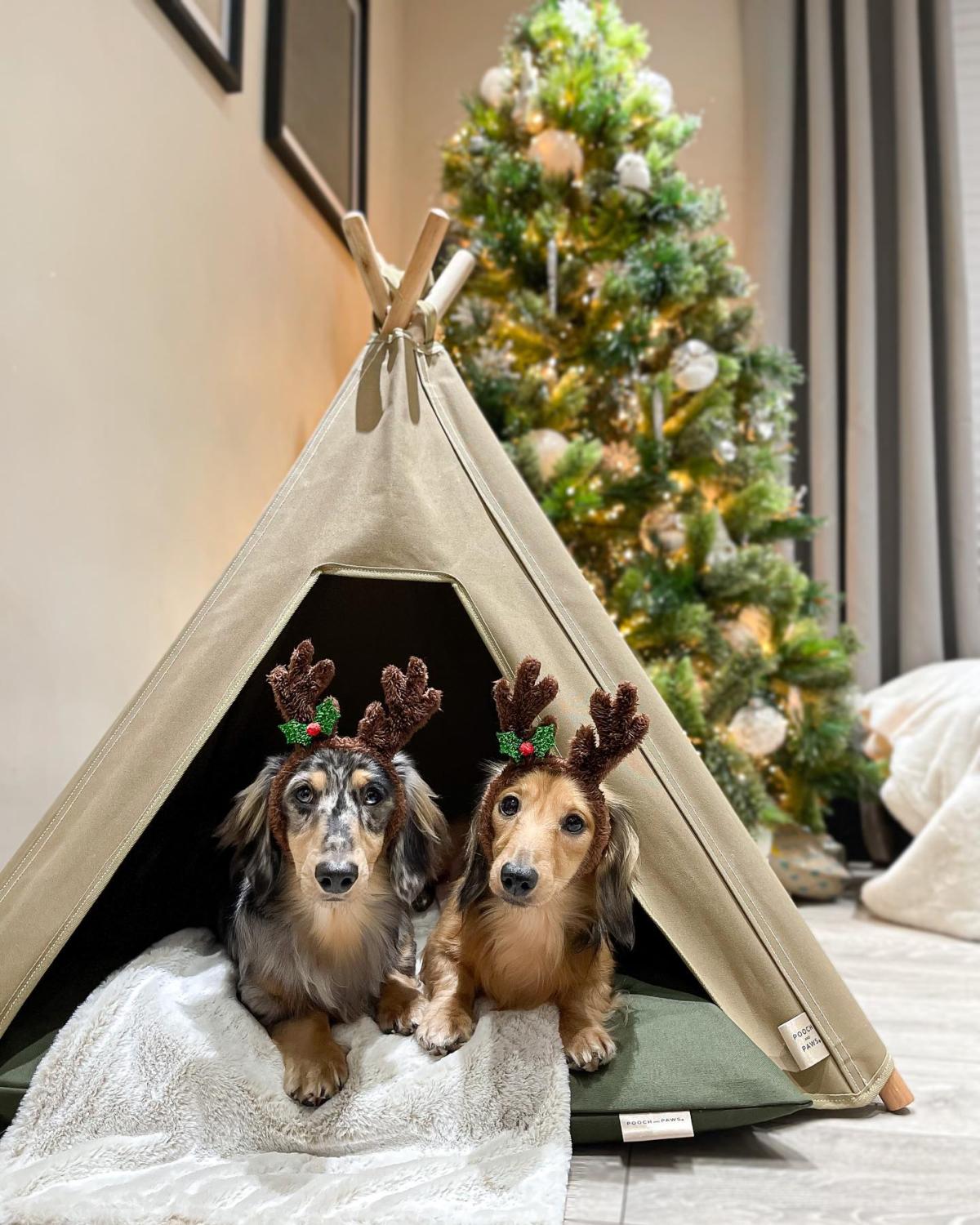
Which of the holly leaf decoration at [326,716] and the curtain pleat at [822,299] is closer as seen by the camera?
the holly leaf decoration at [326,716]

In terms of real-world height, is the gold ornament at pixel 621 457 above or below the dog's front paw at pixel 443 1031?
above

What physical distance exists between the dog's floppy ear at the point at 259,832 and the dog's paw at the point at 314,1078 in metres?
0.22

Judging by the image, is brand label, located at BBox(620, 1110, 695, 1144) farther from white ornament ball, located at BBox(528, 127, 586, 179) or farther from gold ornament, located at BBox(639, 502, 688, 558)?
white ornament ball, located at BBox(528, 127, 586, 179)

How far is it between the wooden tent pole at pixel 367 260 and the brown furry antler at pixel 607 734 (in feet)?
2.54

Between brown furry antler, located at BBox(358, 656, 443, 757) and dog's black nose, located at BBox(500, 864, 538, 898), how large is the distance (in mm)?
238

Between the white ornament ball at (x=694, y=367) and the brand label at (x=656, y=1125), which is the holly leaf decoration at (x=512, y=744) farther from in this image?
the white ornament ball at (x=694, y=367)

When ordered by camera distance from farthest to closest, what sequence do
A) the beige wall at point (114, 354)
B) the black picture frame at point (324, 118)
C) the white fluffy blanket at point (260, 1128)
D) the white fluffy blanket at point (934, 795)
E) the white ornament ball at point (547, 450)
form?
the black picture frame at point (324, 118)
the white ornament ball at point (547, 450)
the white fluffy blanket at point (934, 795)
the beige wall at point (114, 354)
the white fluffy blanket at point (260, 1128)

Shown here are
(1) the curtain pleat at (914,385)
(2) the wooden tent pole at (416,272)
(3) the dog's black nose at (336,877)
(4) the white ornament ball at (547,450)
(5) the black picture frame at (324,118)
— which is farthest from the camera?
(1) the curtain pleat at (914,385)

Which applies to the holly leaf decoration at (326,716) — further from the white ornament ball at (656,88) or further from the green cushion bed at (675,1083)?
the white ornament ball at (656,88)

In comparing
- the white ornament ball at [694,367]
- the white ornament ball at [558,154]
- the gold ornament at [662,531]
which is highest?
the white ornament ball at [558,154]

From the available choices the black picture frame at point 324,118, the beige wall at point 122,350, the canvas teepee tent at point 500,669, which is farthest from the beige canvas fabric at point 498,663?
the black picture frame at point 324,118

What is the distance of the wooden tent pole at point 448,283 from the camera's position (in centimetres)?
171

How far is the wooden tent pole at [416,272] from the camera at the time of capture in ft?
5.06

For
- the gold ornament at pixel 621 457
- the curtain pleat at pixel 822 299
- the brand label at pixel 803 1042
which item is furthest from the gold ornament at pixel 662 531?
the brand label at pixel 803 1042
